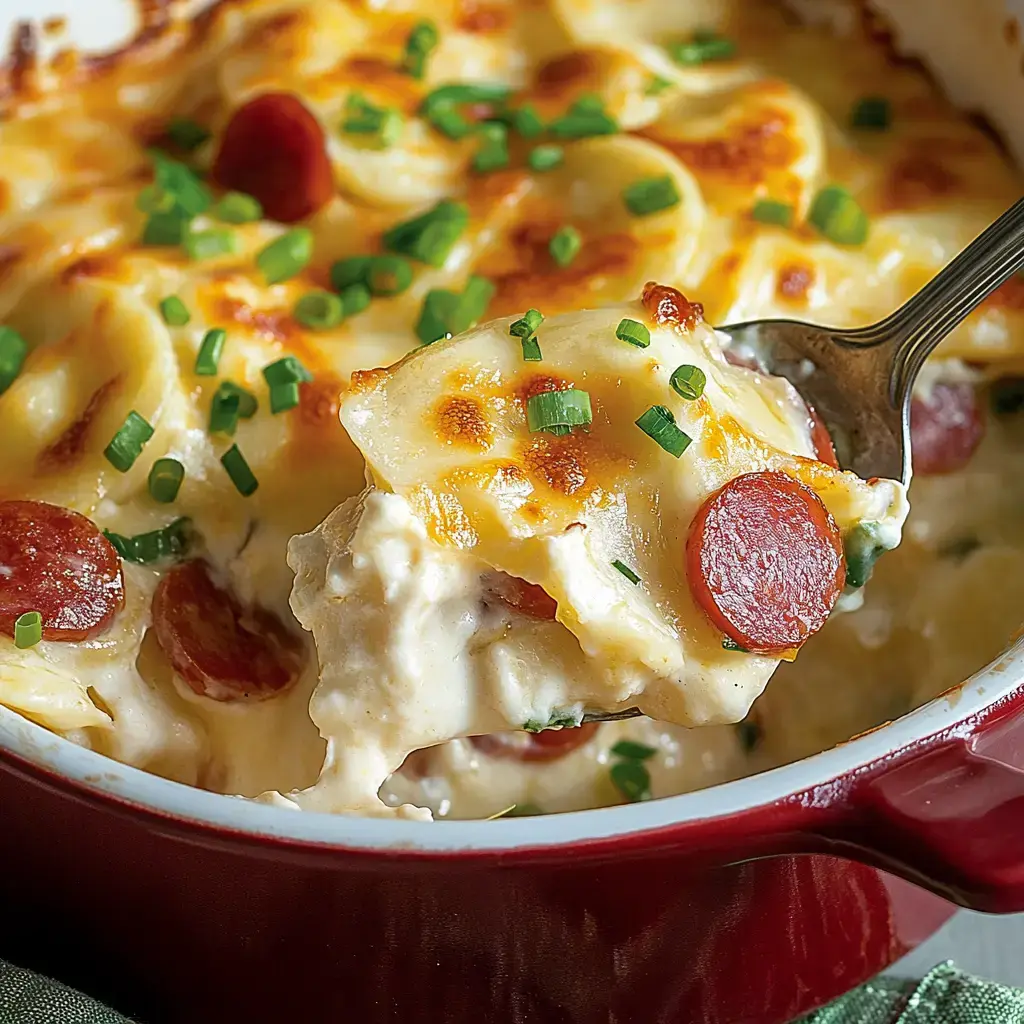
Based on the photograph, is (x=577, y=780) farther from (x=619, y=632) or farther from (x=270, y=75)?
(x=270, y=75)

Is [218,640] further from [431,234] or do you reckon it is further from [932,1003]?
[932,1003]

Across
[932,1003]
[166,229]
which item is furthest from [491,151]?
[932,1003]

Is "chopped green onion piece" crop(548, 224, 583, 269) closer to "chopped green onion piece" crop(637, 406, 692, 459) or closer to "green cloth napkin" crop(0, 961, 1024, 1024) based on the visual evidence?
"chopped green onion piece" crop(637, 406, 692, 459)

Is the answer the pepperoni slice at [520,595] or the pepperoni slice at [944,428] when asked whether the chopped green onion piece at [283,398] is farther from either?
the pepperoni slice at [944,428]

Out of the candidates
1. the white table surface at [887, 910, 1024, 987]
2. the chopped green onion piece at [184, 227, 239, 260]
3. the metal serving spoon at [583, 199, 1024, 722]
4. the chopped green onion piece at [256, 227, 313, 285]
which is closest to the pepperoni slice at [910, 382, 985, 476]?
the metal serving spoon at [583, 199, 1024, 722]

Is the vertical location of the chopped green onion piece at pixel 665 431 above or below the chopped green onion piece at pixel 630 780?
above

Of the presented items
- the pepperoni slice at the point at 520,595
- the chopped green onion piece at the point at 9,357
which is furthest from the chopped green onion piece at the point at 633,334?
the chopped green onion piece at the point at 9,357
